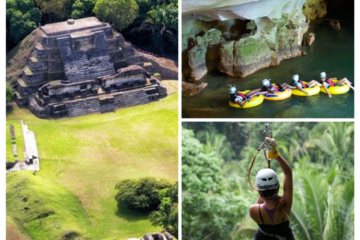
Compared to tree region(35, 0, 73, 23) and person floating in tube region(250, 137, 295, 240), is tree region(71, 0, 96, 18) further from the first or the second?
person floating in tube region(250, 137, 295, 240)

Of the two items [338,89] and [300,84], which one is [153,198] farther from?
[338,89]

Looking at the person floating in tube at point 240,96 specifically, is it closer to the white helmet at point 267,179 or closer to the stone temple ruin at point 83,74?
the stone temple ruin at point 83,74

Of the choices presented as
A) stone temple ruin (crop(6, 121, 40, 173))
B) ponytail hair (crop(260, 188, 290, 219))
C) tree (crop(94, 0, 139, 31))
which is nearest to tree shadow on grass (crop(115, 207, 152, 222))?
stone temple ruin (crop(6, 121, 40, 173))

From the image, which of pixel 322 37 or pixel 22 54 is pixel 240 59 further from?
pixel 22 54

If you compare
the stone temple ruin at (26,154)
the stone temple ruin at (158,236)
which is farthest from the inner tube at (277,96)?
the stone temple ruin at (26,154)

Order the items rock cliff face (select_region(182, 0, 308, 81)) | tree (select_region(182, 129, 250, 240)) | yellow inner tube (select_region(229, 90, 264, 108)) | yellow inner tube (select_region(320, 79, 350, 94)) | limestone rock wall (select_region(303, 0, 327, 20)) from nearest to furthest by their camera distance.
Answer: yellow inner tube (select_region(229, 90, 264, 108))
yellow inner tube (select_region(320, 79, 350, 94))
rock cliff face (select_region(182, 0, 308, 81))
tree (select_region(182, 129, 250, 240))
limestone rock wall (select_region(303, 0, 327, 20))
